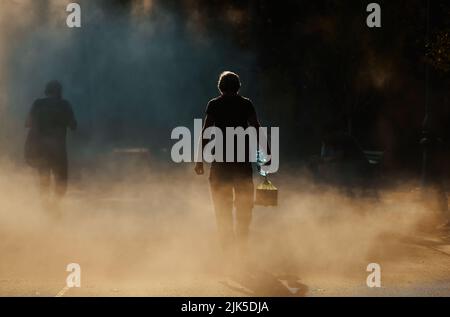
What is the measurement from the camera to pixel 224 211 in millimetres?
8430

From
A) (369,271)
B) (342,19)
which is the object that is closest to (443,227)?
(369,271)

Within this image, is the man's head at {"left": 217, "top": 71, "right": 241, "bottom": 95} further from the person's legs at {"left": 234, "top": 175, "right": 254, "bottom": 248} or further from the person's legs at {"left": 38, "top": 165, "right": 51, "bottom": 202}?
the person's legs at {"left": 38, "top": 165, "right": 51, "bottom": 202}

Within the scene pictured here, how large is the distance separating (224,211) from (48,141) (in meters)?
4.25

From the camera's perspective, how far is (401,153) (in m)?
25.5

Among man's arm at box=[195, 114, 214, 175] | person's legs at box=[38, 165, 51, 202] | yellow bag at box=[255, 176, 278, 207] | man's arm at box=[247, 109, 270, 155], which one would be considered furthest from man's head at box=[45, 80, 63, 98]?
man's arm at box=[247, 109, 270, 155]

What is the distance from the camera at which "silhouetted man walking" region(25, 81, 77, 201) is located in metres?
11.8

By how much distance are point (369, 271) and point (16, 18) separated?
106 ft

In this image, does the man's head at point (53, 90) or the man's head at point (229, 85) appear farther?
the man's head at point (53, 90)

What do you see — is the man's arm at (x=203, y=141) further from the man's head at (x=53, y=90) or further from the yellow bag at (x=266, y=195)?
the man's head at (x=53, y=90)

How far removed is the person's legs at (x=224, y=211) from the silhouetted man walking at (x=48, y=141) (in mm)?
3997

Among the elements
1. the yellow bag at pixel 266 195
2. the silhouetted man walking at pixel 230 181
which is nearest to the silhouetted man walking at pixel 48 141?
the yellow bag at pixel 266 195

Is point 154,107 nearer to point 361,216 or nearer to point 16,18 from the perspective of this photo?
point 16,18

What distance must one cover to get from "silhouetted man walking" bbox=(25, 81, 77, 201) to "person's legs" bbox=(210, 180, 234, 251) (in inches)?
157

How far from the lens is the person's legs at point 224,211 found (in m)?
8.45
